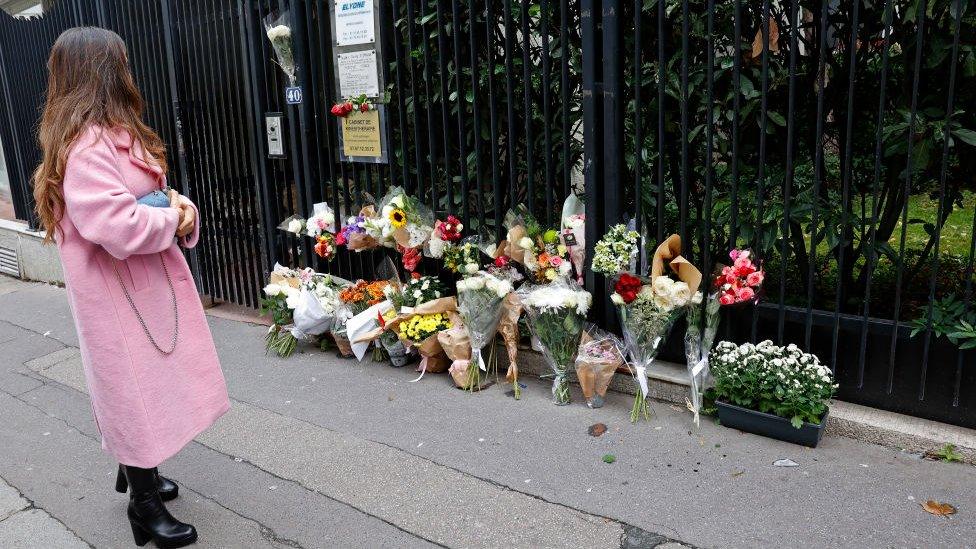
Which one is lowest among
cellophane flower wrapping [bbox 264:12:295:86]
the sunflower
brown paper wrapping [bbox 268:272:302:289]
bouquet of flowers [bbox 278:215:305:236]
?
brown paper wrapping [bbox 268:272:302:289]

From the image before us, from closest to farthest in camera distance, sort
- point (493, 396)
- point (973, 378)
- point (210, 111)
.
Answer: point (973, 378), point (493, 396), point (210, 111)

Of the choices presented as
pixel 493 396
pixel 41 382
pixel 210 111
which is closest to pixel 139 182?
pixel 493 396

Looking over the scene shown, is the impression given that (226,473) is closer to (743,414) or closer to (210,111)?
(743,414)

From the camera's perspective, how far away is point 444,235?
4617 millimetres

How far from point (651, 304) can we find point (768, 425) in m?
0.77

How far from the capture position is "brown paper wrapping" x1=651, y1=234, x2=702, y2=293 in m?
3.76

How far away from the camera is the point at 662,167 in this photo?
391 cm

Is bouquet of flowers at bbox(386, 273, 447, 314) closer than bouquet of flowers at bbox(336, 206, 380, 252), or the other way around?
bouquet of flowers at bbox(386, 273, 447, 314)

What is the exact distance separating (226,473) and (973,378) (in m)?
3.39

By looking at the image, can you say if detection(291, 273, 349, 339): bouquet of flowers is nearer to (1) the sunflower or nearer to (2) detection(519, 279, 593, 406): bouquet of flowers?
(1) the sunflower

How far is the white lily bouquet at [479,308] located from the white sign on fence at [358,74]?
152 centimetres

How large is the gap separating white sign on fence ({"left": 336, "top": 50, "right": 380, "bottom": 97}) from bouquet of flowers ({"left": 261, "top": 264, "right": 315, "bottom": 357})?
1273mm

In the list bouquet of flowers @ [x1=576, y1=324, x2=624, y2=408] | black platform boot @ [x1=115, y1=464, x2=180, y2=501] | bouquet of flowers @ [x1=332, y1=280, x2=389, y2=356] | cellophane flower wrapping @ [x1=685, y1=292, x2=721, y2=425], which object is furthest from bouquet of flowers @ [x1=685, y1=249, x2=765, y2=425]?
black platform boot @ [x1=115, y1=464, x2=180, y2=501]

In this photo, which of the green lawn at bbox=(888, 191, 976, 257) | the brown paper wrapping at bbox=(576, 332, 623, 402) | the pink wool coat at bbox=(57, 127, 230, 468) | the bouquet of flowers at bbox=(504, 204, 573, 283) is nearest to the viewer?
the pink wool coat at bbox=(57, 127, 230, 468)
